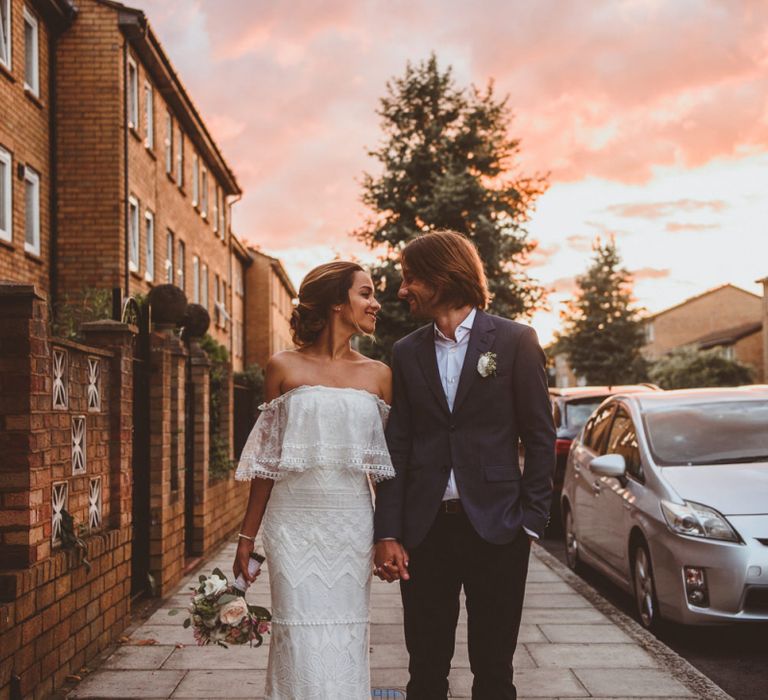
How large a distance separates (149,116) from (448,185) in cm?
975

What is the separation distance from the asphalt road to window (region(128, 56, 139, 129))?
1772cm

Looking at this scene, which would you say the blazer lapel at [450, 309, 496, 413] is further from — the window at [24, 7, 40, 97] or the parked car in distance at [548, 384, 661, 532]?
the window at [24, 7, 40, 97]

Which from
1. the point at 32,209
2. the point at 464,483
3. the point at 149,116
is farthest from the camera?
the point at 149,116

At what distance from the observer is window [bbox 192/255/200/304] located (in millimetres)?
31984

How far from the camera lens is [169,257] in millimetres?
27578

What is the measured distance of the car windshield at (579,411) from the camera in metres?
13.2

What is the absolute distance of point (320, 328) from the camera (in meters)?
4.21

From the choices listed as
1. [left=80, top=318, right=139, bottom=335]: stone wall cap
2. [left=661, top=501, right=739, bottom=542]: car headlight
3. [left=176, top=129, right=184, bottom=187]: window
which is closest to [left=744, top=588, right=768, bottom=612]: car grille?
[left=661, top=501, right=739, bottom=542]: car headlight

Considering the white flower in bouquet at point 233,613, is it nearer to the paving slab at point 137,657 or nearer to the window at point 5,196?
the paving slab at point 137,657

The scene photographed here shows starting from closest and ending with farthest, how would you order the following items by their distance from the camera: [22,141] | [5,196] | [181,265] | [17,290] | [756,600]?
[17,290] < [756,600] < [5,196] < [22,141] < [181,265]

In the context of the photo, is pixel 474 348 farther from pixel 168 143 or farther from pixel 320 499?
pixel 168 143

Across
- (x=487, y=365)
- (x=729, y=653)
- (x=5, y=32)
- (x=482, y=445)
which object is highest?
(x=5, y=32)

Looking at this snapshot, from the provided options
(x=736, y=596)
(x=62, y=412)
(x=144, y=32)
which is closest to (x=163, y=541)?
(x=62, y=412)

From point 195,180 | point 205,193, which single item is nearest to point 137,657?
point 195,180
